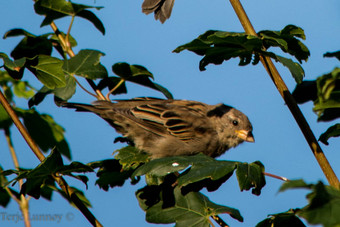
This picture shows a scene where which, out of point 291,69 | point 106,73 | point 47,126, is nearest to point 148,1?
point 106,73

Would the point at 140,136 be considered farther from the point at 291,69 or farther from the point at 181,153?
the point at 291,69

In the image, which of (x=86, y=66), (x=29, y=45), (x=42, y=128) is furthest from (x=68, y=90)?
(x=42, y=128)

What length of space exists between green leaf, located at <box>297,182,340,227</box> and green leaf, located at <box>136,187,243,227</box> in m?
1.42

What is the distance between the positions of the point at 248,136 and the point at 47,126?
2.24 m

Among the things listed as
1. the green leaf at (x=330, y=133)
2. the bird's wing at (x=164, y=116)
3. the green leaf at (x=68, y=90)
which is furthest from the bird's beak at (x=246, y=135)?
the green leaf at (x=330, y=133)

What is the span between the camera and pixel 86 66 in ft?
13.2

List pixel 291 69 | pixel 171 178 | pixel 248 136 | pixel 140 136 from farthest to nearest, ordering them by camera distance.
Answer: pixel 248 136 → pixel 140 136 → pixel 171 178 → pixel 291 69

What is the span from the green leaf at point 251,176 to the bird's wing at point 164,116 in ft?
8.35

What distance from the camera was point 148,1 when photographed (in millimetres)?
4898

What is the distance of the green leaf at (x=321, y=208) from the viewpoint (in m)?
1.40

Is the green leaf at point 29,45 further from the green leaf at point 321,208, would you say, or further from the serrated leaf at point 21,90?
the green leaf at point 321,208

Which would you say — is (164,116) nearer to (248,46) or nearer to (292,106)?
(248,46)

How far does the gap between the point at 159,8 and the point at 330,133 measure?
2463 mm

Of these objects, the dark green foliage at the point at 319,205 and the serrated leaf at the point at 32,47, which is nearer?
the dark green foliage at the point at 319,205
